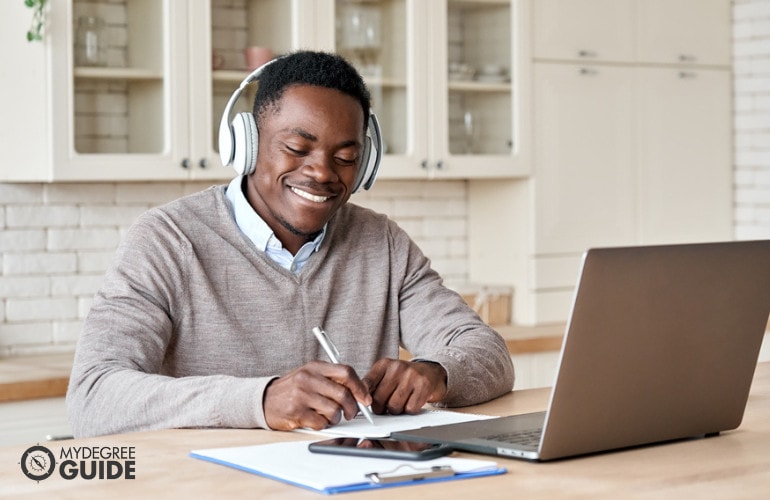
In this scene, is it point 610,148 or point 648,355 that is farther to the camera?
point 610,148

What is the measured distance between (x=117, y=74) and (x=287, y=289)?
1.52 metres

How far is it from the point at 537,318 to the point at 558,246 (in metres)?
0.28

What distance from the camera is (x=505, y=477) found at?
140 centimetres

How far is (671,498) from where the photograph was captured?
1.32 metres

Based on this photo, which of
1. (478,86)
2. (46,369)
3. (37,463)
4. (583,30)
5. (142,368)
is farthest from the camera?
(583,30)

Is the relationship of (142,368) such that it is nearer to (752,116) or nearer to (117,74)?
(117,74)

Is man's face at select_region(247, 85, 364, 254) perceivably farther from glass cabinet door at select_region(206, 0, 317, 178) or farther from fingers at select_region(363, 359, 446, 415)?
glass cabinet door at select_region(206, 0, 317, 178)

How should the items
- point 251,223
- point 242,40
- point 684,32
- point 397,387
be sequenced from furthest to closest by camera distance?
point 684,32
point 242,40
point 251,223
point 397,387

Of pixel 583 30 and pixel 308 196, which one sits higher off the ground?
pixel 583 30

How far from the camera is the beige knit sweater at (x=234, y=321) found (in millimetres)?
1851

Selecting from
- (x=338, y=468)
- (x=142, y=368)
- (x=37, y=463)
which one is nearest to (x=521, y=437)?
(x=338, y=468)

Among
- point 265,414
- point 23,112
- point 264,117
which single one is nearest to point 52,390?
point 23,112

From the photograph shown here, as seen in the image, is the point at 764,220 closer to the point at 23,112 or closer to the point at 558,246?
the point at 558,246

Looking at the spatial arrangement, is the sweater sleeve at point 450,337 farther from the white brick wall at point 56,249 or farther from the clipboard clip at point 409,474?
the white brick wall at point 56,249
